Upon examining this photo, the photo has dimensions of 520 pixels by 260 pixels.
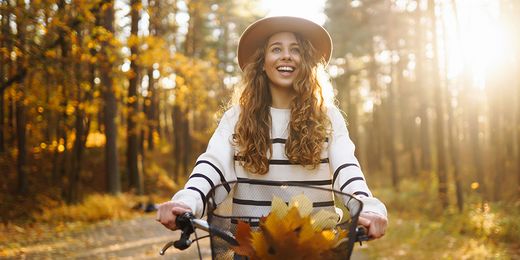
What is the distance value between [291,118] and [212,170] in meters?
0.54

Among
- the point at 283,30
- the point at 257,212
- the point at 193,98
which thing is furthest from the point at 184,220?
the point at 193,98

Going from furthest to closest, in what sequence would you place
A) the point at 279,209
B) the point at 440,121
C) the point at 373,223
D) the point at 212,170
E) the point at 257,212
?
the point at 440,121 < the point at 212,170 < the point at 257,212 < the point at 373,223 < the point at 279,209

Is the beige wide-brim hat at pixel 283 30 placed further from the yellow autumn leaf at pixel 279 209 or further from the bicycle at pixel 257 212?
the yellow autumn leaf at pixel 279 209

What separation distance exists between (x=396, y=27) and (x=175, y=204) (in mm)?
20587

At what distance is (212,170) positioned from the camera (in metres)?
2.38

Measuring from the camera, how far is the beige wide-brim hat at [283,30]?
2818 mm

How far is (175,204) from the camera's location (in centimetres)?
199

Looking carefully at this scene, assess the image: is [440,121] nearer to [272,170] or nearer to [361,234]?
[272,170]

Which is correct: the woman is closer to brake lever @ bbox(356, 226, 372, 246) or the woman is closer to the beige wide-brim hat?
the beige wide-brim hat

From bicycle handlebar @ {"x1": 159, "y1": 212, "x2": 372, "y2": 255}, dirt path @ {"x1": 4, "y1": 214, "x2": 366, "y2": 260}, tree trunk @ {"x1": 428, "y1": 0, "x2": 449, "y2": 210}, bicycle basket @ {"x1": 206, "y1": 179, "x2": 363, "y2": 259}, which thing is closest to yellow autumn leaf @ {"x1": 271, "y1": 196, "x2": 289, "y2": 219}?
bicycle basket @ {"x1": 206, "y1": 179, "x2": 363, "y2": 259}

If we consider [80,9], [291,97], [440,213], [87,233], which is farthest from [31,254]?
[440,213]

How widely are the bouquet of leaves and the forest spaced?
149 centimetres

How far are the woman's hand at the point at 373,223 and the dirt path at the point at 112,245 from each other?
613 cm

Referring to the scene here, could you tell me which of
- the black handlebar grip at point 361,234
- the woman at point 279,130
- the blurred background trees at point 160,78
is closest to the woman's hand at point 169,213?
the woman at point 279,130
